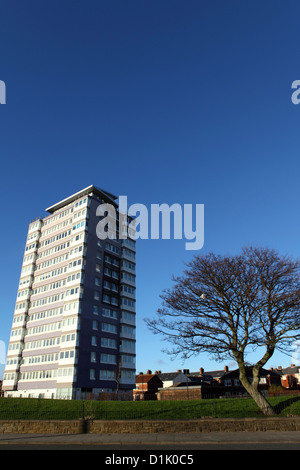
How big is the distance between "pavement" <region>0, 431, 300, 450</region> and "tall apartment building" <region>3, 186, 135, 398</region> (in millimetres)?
37527

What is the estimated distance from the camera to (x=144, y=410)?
22.2 meters

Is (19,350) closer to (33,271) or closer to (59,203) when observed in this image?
(33,271)

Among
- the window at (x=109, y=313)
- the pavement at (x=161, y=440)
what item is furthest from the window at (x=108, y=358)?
the pavement at (x=161, y=440)

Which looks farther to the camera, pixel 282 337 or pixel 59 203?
pixel 59 203

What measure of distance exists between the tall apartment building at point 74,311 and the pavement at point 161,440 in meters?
37.5

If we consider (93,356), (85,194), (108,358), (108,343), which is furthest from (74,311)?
(85,194)

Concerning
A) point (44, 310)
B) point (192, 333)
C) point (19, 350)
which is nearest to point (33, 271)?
point (44, 310)

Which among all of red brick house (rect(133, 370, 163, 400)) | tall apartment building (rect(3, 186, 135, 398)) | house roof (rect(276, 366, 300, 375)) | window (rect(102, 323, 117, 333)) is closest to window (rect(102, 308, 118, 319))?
tall apartment building (rect(3, 186, 135, 398))

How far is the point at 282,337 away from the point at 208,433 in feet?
26.3

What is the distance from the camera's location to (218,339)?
22.1 meters

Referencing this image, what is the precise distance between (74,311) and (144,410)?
35.5 m

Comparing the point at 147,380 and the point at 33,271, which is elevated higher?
the point at 33,271

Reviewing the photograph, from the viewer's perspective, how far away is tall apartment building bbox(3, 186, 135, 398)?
53.9 meters

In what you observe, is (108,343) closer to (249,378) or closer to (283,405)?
(283,405)
